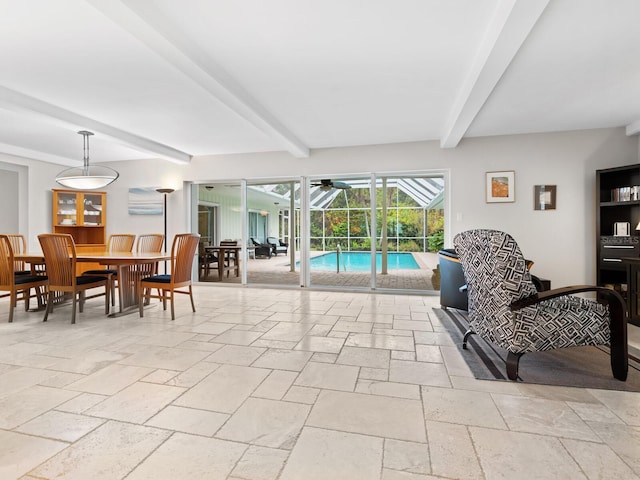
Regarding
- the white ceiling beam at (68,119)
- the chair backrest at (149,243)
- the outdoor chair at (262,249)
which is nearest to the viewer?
the white ceiling beam at (68,119)

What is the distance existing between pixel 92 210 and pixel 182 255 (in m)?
4.04

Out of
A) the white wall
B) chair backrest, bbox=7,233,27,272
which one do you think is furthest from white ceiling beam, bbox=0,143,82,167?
the white wall

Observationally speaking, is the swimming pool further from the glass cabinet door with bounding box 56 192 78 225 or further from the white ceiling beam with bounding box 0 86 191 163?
the glass cabinet door with bounding box 56 192 78 225

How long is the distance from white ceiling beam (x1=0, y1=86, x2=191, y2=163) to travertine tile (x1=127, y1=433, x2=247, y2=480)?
12.9ft

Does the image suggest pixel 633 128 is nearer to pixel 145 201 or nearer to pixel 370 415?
pixel 370 415

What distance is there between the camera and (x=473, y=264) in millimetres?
2500

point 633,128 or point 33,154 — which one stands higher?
point 33,154

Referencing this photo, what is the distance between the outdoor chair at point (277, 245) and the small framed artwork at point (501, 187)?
7691mm

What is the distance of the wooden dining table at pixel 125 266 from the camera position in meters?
3.84

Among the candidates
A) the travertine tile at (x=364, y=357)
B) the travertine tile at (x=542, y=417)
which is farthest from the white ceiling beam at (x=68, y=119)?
the travertine tile at (x=542, y=417)

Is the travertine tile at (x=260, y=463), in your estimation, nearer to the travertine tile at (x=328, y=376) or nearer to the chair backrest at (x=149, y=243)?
the travertine tile at (x=328, y=376)

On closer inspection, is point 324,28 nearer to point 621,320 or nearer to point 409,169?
point 621,320

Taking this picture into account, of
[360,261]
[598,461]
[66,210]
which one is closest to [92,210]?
[66,210]

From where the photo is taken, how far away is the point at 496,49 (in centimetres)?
250
